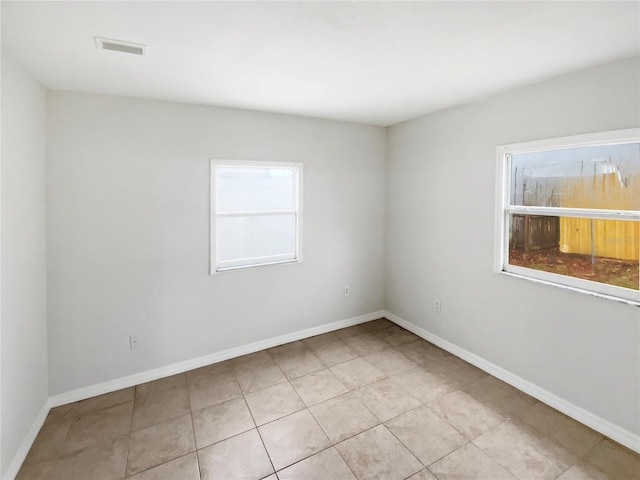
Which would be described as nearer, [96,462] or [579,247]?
[96,462]

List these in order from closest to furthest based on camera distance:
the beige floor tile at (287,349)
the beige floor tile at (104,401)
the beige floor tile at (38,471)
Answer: the beige floor tile at (38,471) → the beige floor tile at (104,401) → the beige floor tile at (287,349)

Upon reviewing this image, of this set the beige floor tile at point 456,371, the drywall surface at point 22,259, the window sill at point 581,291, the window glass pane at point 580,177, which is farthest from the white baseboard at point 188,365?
the window glass pane at point 580,177

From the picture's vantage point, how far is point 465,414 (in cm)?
236

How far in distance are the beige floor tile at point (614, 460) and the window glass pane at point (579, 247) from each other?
105 cm

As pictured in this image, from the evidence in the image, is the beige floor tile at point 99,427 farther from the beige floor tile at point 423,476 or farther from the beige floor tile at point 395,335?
the beige floor tile at point 395,335

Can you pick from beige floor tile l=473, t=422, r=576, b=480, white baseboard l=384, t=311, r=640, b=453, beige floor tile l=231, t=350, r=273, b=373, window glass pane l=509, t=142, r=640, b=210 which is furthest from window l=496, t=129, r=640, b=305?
beige floor tile l=231, t=350, r=273, b=373

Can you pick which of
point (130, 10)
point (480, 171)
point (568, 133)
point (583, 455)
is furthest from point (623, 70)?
point (130, 10)

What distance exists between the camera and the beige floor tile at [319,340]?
3525mm

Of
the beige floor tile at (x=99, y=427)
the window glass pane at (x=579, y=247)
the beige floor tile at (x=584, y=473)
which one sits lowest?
the beige floor tile at (x=584, y=473)

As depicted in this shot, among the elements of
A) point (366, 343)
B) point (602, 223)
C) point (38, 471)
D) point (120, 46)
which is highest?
point (120, 46)

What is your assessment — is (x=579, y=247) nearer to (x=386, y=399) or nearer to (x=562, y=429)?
(x=562, y=429)

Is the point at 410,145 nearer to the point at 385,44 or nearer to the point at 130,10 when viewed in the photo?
the point at 385,44

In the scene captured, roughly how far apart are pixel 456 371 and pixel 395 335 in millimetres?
864

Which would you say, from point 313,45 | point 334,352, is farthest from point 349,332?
point 313,45
